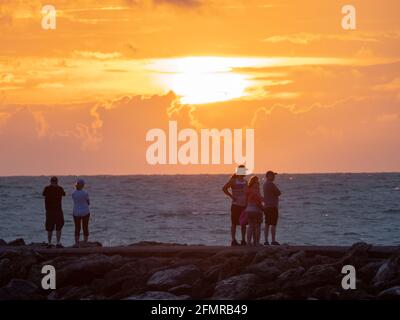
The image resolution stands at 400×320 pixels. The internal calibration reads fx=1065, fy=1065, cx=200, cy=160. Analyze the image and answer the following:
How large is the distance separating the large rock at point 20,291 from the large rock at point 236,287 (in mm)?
3416

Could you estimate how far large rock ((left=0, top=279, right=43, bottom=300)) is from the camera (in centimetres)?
2012

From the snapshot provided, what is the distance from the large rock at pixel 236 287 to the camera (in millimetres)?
19547

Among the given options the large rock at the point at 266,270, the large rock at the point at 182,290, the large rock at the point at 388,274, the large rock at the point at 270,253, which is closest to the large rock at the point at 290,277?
the large rock at the point at 266,270

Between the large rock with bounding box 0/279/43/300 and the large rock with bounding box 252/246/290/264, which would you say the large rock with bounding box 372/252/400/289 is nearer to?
the large rock with bounding box 252/246/290/264

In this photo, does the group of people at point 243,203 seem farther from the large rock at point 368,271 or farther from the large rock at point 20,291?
the large rock at point 20,291

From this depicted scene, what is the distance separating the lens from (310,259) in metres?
22.0

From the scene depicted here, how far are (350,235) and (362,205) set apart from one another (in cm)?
2940

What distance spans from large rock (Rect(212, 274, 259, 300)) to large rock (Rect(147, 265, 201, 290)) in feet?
2.94

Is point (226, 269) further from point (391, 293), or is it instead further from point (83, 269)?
point (391, 293)

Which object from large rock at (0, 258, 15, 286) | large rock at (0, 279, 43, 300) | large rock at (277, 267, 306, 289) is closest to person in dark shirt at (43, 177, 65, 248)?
large rock at (0, 258, 15, 286)

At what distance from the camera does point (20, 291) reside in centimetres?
2045

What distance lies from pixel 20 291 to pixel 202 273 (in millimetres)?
3580
